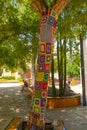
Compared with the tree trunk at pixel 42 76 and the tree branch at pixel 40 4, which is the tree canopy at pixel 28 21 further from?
the tree trunk at pixel 42 76

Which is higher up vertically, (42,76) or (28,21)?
(28,21)

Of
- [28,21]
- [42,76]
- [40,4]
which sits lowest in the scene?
[42,76]

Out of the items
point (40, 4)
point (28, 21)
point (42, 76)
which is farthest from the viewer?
point (28, 21)

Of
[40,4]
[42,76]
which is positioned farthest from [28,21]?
[42,76]

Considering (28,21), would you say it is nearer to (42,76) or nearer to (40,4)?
(40,4)

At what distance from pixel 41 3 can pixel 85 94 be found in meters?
7.46

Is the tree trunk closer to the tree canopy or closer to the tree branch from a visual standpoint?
the tree branch

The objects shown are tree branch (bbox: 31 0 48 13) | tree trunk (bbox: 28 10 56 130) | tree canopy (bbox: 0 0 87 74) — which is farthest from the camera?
tree canopy (bbox: 0 0 87 74)

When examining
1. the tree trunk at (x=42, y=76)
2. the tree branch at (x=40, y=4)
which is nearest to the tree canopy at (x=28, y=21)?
the tree branch at (x=40, y=4)

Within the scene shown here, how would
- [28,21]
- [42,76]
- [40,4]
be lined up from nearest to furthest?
[42,76] < [40,4] < [28,21]

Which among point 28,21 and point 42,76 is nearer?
point 42,76

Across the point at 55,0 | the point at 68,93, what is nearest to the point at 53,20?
the point at 55,0

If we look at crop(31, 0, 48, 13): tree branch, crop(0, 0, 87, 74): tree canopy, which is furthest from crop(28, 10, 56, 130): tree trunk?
crop(0, 0, 87, 74): tree canopy

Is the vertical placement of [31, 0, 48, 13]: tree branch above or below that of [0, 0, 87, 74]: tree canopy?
below
